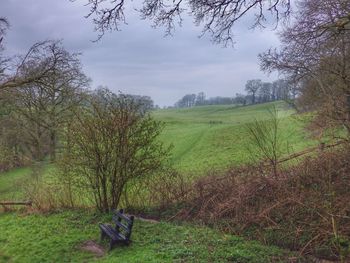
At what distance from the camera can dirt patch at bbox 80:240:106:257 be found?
11372 millimetres

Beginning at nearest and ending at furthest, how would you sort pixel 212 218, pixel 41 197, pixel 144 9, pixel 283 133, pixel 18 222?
pixel 144 9
pixel 212 218
pixel 18 222
pixel 41 197
pixel 283 133

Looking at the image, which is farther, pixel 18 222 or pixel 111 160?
pixel 18 222

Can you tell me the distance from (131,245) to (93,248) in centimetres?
133

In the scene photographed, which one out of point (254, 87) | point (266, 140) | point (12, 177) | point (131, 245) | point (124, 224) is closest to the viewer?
point (131, 245)

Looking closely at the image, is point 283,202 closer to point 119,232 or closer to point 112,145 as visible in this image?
point 119,232

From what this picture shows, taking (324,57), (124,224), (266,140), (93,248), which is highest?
(324,57)

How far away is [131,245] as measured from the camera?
11141 millimetres

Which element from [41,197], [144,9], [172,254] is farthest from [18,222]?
[144,9]

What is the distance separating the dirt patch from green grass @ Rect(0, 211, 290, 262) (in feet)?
0.48

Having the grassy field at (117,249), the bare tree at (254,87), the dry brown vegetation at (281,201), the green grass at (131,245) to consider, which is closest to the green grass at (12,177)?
the grassy field at (117,249)

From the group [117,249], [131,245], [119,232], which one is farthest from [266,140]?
[117,249]

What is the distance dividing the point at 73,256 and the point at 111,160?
4214 millimetres

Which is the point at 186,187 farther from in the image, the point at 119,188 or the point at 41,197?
the point at 41,197

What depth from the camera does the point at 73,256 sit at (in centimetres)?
1132
